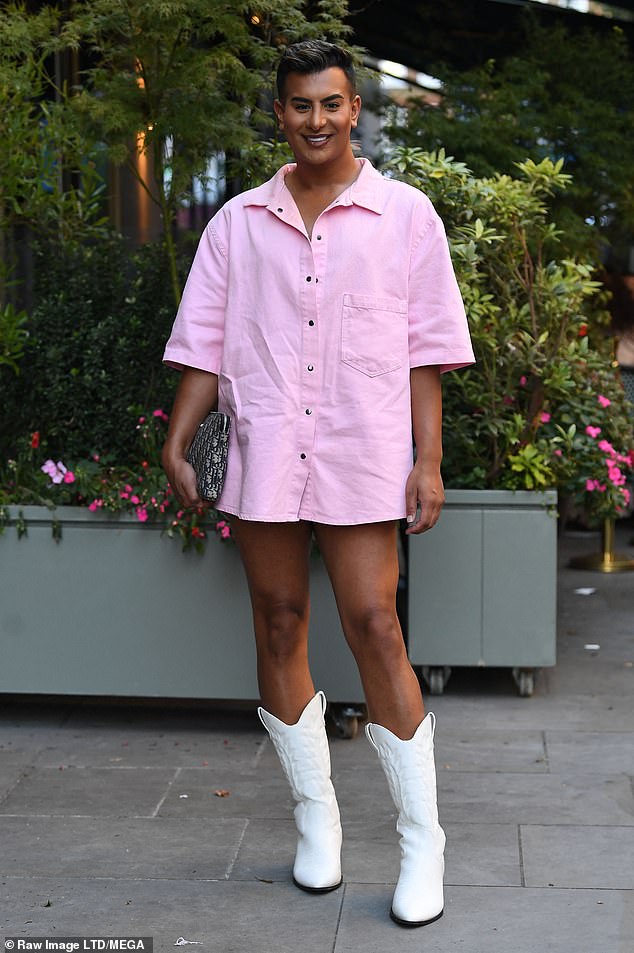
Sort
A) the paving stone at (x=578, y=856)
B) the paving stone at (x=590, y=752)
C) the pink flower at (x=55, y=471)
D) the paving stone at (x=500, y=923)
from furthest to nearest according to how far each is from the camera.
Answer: the pink flower at (x=55, y=471), the paving stone at (x=590, y=752), the paving stone at (x=578, y=856), the paving stone at (x=500, y=923)

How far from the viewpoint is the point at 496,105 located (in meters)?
7.03

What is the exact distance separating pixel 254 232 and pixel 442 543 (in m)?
1.90

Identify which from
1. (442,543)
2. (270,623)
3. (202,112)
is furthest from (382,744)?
(202,112)

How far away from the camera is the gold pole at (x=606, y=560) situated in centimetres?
731

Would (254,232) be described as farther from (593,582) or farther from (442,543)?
(593,582)

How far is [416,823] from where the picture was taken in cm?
298

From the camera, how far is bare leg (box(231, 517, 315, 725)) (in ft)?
10.1

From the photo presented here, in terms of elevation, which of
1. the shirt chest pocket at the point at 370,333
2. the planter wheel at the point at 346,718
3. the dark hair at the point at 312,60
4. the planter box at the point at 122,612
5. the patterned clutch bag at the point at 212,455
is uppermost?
the dark hair at the point at 312,60

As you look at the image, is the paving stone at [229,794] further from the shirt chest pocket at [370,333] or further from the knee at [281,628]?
the shirt chest pocket at [370,333]

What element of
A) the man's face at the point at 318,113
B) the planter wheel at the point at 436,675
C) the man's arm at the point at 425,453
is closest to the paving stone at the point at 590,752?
the planter wheel at the point at 436,675

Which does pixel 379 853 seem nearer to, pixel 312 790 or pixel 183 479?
pixel 312 790

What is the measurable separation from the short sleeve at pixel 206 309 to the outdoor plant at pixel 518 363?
152 centimetres

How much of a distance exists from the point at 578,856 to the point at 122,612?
176 centimetres

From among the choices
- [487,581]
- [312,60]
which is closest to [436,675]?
[487,581]
